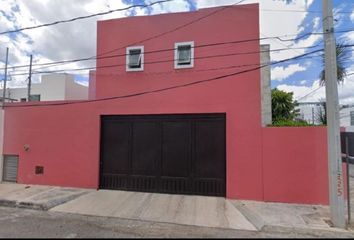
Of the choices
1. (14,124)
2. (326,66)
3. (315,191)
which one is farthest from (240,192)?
(14,124)

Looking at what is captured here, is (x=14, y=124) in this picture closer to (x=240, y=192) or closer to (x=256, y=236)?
(x=240, y=192)

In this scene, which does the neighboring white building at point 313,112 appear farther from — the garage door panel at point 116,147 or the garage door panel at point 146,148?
the garage door panel at point 116,147

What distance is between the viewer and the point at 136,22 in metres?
10.6

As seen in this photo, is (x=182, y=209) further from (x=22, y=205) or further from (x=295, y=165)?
(x=22, y=205)

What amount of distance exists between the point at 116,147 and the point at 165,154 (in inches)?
74.2

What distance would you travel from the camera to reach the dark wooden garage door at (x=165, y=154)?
959cm

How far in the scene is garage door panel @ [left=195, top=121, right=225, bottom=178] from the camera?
9.53m

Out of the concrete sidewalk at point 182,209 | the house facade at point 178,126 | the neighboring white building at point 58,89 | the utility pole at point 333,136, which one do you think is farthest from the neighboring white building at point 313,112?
the neighboring white building at point 58,89

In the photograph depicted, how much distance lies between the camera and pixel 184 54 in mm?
10156

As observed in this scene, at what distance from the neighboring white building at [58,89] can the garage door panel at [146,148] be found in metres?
14.6

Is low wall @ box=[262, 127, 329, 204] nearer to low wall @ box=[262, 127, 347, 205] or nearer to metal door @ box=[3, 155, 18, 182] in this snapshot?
low wall @ box=[262, 127, 347, 205]

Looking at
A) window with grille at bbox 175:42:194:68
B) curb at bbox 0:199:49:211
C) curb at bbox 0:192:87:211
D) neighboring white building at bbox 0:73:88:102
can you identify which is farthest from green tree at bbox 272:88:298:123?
neighboring white building at bbox 0:73:88:102

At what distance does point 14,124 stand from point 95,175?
4255 millimetres

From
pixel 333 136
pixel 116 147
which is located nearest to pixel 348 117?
pixel 333 136
